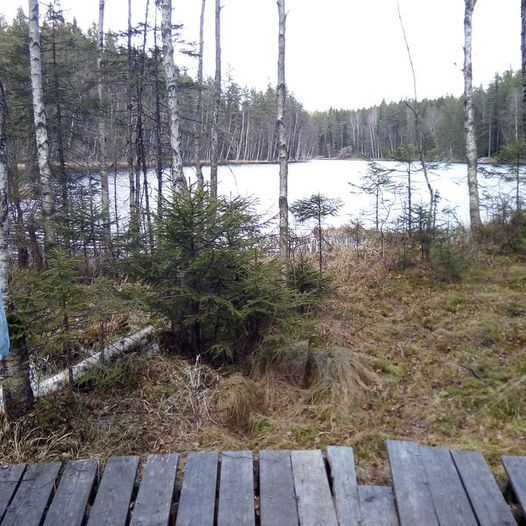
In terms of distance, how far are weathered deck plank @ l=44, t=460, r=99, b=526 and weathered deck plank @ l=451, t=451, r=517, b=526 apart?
→ 1.81 metres

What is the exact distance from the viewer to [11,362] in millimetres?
3686

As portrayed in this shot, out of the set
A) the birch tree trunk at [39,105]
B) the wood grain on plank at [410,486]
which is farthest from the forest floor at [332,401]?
the birch tree trunk at [39,105]

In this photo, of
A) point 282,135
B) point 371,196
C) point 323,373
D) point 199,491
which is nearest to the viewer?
point 199,491

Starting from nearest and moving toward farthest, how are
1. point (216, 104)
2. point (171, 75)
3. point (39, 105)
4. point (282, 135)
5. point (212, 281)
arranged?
point (212, 281), point (282, 135), point (171, 75), point (39, 105), point (216, 104)

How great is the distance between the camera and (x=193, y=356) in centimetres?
534

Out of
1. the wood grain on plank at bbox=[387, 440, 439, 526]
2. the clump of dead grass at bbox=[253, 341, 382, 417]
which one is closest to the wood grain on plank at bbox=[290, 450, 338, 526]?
the wood grain on plank at bbox=[387, 440, 439, 526]

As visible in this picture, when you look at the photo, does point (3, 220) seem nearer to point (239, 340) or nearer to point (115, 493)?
point (115, 493)

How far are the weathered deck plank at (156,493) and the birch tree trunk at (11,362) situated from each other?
1.87 meters

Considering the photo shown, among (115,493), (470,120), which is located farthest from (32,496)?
(470,120)

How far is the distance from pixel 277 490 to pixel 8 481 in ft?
4.50

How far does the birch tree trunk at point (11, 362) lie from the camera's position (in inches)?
144

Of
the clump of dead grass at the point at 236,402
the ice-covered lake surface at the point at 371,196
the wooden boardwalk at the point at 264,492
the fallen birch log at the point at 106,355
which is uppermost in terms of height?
the ice-covered lake surface at the point at 371,196

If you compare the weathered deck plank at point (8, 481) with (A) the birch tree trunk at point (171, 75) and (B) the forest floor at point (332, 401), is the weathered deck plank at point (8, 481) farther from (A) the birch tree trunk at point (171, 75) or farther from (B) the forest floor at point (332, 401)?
(A) the birch tree trunk at point (171, 75)

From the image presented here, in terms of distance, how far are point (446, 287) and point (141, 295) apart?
18.6 feet
